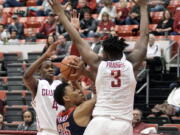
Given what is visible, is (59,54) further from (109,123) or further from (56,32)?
(109,123)

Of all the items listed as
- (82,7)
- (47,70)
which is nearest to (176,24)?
(82,7)

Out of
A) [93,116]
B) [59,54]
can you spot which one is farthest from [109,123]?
[59,54]

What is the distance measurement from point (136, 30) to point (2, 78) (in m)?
3.49

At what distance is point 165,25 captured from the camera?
15203 mm

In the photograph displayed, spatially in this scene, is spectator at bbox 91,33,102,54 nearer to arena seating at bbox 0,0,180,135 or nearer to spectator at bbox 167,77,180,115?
arena seating at bbox 0,0,180,135

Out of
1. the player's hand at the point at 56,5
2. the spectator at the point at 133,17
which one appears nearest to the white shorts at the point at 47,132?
the player's hand at the point at 56,5

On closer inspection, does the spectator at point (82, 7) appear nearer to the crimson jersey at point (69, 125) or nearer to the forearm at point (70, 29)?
the forearm at point (70, 29)

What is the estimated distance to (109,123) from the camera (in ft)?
20.5

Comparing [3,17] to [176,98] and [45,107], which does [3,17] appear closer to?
[176,98]

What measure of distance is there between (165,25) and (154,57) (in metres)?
1.60

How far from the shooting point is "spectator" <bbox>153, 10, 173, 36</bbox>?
15148 millimetres

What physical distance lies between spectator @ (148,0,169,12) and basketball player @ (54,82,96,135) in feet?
33.3

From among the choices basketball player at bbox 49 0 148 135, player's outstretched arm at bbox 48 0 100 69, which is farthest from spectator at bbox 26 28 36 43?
basketball player at bbox 49 0 148 135

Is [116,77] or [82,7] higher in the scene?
[82,7]
